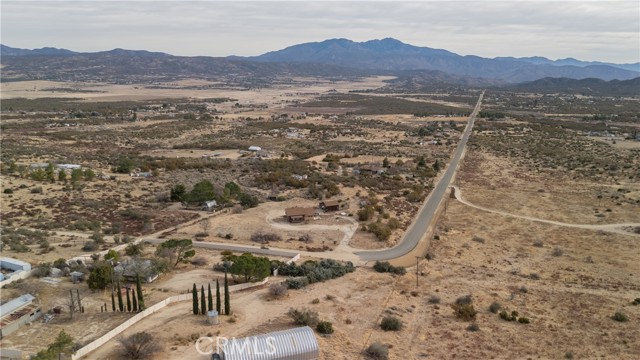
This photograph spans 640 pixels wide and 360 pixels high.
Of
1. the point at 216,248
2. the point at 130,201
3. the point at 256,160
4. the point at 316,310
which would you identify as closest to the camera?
Answer: the point at 316,310

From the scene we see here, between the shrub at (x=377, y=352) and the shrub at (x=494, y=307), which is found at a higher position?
the shrub at (x=377, y=352)

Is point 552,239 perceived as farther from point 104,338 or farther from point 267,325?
point 104,338

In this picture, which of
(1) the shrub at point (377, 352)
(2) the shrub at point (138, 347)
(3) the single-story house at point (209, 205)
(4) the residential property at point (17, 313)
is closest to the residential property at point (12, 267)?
(4) the residential property at point (17, 313)

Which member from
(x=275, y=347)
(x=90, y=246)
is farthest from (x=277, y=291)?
(x=90, y=246)

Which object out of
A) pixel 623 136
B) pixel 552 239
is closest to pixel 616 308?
pixel 552 239

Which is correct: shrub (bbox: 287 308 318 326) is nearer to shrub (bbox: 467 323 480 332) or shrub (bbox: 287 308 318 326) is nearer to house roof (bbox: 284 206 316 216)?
shrub (bbox: 467 323 480 332)

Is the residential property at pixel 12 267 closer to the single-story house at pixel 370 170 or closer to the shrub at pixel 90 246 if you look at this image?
the shrub at pixel 90 246
